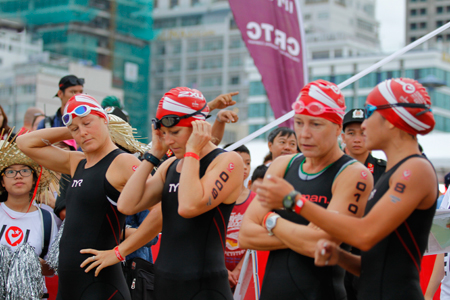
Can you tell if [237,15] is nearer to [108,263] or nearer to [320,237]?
[108,263]

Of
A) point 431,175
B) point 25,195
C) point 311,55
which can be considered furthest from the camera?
point 311,55

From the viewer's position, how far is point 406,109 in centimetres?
305

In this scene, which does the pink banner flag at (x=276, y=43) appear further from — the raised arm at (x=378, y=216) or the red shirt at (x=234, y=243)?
the raised arm at (x=378, y=216)

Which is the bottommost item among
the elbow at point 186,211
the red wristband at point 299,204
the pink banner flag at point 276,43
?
the elbow at point 186,211

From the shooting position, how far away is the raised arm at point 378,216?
113 inches

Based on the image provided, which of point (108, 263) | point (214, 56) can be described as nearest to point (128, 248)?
point (108, 263)

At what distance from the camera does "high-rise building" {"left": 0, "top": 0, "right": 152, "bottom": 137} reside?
9006cm

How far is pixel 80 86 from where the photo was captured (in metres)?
7.79

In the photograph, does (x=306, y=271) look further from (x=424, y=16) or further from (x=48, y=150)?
(x=424, y=16)

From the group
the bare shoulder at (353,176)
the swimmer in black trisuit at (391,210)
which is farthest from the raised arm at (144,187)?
the bare shoulder at (353,176)

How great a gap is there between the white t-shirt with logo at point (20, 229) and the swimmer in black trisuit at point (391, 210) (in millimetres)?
2913

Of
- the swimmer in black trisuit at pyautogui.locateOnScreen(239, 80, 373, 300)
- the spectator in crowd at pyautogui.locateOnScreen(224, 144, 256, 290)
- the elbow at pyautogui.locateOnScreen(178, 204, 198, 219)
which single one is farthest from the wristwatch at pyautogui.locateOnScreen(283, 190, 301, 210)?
the spectator in crowd at pyautogui.locateOnScreen(224, 144, 256, 290)

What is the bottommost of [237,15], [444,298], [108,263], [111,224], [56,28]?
[444,298]

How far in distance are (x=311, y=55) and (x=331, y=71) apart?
60.0ft
